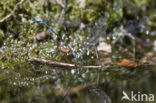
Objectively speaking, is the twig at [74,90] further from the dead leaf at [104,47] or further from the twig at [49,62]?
the dead leaf at [104,47]

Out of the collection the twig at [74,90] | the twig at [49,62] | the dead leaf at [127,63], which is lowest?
the twig at [74,90]

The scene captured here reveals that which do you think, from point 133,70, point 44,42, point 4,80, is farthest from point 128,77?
point 4,80

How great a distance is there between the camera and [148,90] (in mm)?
1062

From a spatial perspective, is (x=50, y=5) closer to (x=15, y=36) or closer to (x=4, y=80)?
(x=15, y=36)

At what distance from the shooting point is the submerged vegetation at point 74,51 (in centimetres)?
103

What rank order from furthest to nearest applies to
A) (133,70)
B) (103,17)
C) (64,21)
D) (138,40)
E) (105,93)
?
(138,40), (103,17), (64,21), (133,70), (105,93)

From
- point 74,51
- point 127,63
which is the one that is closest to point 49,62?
point 74,51

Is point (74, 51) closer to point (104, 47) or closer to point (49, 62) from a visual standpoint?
point (49, 62)

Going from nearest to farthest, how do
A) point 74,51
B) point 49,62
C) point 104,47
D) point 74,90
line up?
point 74,90 < point 49,62 < point 74,51 < point 104,47

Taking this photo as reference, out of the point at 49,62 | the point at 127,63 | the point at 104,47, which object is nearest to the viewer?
the point at 49,62

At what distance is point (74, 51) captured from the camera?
1.34 m

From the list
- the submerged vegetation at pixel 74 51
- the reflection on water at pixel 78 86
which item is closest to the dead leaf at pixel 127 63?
the submerged vegetation at pixel 74 51

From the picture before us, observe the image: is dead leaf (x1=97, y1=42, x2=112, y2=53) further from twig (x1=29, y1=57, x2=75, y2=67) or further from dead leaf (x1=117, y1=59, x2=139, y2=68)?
twig (x1=29, y1=57, x2=75, y2=67)

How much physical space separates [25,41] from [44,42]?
15cm
